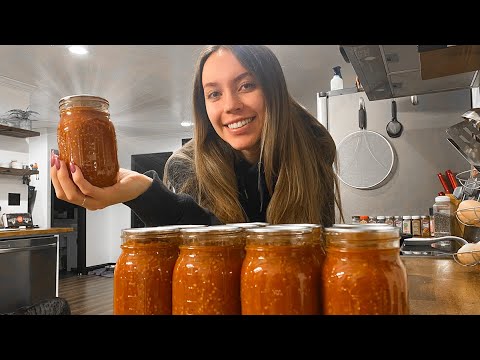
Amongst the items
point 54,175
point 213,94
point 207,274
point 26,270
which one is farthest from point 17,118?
point 207,274

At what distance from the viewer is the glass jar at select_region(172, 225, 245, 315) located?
509mm

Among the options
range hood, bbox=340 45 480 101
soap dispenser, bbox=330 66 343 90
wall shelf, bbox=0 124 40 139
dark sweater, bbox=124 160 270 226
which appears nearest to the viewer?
dark sweater, bbox=124 160 270 226

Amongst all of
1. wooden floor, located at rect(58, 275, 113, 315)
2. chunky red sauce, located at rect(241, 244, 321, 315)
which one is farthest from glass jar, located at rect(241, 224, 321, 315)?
wooden floor, located at rect(58, 275, 113, 315)

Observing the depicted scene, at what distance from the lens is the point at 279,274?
18.7 inches

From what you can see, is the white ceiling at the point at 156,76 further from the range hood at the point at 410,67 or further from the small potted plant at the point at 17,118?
the small potted plant at the point at 17,118

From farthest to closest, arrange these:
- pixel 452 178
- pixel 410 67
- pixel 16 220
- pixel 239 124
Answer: pixel 16 220 < pixel 452 178 < pixel 410 67 < pixel 239 124

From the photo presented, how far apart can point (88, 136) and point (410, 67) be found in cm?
134

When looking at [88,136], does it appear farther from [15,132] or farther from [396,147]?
[15,132]

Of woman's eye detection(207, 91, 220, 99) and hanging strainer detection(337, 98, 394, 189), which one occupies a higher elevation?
woman's eye detection(207, 91, 220, 99)

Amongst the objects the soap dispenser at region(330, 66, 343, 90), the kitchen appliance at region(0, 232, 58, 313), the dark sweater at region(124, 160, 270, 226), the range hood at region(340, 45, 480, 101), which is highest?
the soap dispenser at region(330, 66, 343, 90)

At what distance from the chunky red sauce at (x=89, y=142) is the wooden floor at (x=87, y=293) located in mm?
2415

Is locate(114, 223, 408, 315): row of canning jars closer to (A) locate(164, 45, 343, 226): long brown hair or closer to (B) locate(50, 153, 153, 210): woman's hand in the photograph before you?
(B) locate(50, 153, 153, 210): woman's hand

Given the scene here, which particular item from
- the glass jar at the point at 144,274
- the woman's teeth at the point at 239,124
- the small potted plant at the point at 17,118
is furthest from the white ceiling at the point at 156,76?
the small potted plant at the point at 17,118

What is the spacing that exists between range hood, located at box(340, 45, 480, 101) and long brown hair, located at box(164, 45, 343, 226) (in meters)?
0.27
